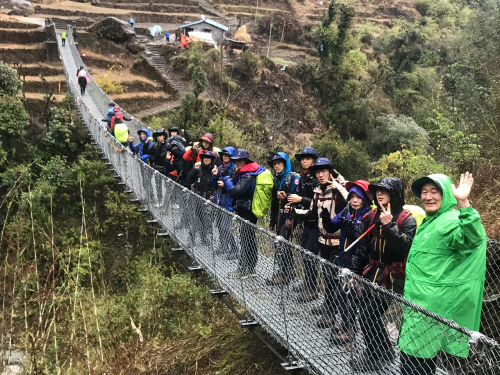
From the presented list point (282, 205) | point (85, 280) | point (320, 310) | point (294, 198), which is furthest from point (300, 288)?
point (85, 280)

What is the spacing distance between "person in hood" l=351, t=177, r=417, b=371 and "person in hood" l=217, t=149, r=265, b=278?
3.49ft

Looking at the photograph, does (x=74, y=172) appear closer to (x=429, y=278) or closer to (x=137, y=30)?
(x=429, y=278)

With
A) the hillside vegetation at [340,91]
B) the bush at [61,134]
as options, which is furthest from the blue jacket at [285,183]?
the bush at [61,134]

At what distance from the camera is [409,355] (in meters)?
2.08

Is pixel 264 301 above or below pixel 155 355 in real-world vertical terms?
above

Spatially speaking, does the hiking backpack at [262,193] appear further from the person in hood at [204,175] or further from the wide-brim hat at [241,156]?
the person in hood at [204,175]

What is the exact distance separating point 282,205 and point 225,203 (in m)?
0.77

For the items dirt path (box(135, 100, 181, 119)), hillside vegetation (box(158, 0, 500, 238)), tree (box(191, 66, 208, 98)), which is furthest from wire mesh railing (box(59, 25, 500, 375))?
dirt path (box(135, 100, 181, 119))

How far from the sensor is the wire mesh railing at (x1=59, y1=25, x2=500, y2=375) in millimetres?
1958

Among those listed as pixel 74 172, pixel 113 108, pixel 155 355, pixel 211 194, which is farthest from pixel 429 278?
pixel 74 172

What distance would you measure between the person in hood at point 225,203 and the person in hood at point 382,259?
1479 mm

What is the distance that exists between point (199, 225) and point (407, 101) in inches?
812

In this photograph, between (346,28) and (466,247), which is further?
(346,28)

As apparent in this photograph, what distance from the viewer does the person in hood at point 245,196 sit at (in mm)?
3556
